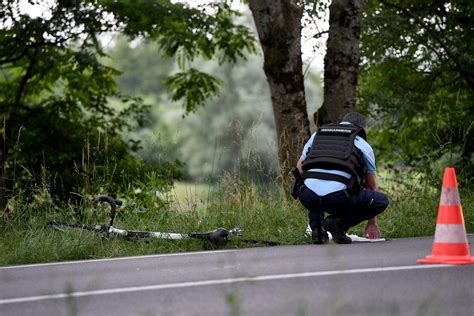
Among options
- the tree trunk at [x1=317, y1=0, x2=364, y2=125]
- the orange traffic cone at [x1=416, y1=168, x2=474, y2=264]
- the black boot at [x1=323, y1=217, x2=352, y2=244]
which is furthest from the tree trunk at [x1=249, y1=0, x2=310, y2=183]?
the orange traffic cone at [x1=416, y1=168, x2=474, y2=264]

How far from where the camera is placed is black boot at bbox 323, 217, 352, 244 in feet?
36.5

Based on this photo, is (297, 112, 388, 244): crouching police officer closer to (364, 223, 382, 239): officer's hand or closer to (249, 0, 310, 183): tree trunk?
(364, 223, 382, 239): officer's hand

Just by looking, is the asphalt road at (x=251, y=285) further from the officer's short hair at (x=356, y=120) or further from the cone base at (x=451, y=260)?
the officer's short hair at (x=356, y=120)

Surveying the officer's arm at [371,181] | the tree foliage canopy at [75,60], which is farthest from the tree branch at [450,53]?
the officer's arm at [371,181]

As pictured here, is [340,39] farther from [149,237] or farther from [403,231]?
[149,237]

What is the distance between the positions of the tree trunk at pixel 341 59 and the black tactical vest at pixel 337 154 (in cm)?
657

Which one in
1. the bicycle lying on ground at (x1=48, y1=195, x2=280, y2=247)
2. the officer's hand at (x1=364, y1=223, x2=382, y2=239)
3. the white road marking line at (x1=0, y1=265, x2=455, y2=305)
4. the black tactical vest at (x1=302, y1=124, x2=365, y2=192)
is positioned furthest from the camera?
the officer's hand at (x1=364, y1=223, x2=382, y2=239)

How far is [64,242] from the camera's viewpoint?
11.0m

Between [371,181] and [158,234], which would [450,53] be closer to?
[371,181]

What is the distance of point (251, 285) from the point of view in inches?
311

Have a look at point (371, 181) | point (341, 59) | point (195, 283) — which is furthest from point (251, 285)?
point (341, 59)

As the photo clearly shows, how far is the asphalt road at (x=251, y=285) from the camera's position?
6812mm

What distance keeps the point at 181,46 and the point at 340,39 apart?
7.18 meters

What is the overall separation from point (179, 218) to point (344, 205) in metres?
2.41
